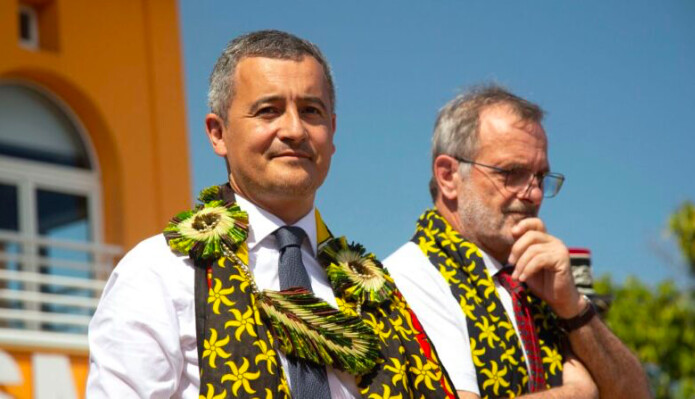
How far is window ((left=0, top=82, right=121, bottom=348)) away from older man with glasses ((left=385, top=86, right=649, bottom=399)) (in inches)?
252

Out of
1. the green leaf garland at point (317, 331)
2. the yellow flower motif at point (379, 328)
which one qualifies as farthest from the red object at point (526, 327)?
the green leaf garland at point (317, 331)

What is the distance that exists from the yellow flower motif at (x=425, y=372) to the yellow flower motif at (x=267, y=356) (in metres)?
0.44

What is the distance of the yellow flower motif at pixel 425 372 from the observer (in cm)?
315

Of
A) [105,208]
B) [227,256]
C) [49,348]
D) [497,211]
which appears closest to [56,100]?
[105,208]

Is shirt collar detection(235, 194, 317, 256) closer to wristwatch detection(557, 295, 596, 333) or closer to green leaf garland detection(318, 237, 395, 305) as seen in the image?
green leaf garland detection(318, 237, 395, 305)

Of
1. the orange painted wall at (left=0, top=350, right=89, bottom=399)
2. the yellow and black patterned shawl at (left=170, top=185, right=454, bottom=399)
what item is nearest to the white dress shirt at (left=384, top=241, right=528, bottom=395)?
the yellow and black patterned shawl at (left=170, top=185, right=454, bottom=399)

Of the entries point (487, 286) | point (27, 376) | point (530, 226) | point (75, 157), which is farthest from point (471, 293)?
point (75, 157)

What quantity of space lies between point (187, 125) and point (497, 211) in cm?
911

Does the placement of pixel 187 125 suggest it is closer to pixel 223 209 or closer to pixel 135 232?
pixel 135 232

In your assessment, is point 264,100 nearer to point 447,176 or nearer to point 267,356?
point 267,356

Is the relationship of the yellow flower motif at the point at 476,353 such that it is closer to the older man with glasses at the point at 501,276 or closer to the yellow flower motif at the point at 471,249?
the older man with glasses at the point at 501,276

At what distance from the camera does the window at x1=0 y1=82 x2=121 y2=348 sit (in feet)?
33.9

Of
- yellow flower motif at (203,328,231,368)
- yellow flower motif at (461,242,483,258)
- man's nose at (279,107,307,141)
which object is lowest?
yellow flower motif at (203,328,231,368)

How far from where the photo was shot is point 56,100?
39.2 ft
